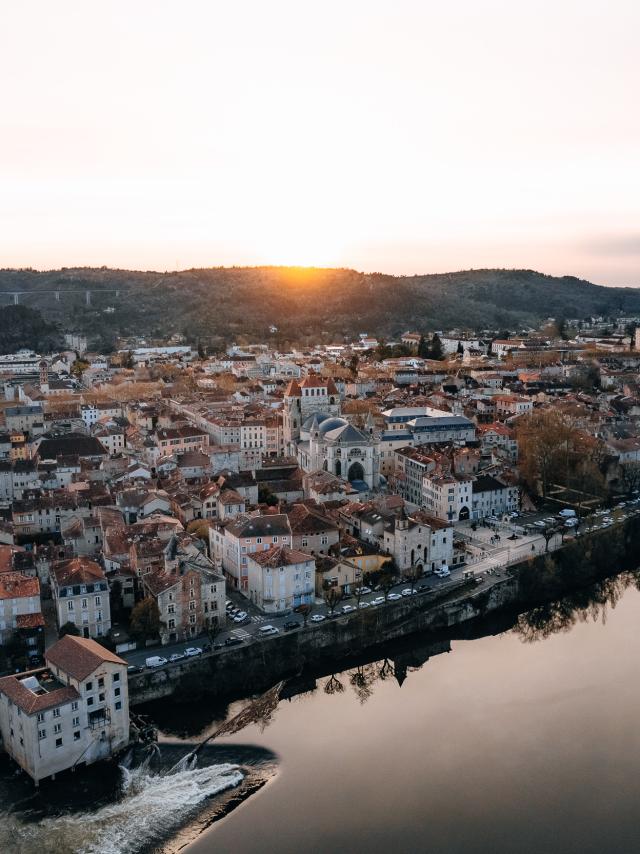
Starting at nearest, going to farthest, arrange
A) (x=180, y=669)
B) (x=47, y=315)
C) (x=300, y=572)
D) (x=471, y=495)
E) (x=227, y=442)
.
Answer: (x=180, y=669) < (x=300, y=572) < (x=471, y=495) < (x=227, y=442) < (x=47, y=315)

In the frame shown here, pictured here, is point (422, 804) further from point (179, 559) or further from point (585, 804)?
point (179, 559)

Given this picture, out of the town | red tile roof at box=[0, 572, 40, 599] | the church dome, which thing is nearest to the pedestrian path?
the town

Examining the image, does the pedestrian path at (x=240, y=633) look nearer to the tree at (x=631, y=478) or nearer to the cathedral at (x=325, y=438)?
→ the cathedral at (x=325, y=438)

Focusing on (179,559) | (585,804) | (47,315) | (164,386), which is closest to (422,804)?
(585,804)

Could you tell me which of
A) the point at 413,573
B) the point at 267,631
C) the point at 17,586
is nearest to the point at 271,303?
the point at 413,573

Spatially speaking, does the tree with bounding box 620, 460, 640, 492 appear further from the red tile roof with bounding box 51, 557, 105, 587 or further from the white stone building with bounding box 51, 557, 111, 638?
the white stone building with bounding box 51, 557, 111, 638

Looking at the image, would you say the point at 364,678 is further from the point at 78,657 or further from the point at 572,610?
the point at 572,610
